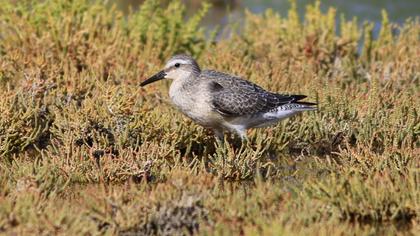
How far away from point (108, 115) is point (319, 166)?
2.35m

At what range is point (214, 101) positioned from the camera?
8883 mm

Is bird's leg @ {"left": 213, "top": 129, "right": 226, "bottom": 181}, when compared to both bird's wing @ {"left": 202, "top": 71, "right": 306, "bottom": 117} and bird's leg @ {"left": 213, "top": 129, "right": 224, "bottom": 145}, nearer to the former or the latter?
bird's leg @ {"left": 213, "top": 129, "right": 224, "bottom": 145}

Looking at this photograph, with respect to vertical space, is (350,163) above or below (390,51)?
below

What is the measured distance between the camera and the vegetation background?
6578mm

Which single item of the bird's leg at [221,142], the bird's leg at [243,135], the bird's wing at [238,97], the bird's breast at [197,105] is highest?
the bird's wing at [238,97]

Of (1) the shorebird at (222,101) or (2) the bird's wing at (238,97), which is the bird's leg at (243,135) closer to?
A: (1) the shorebird at (222,101)

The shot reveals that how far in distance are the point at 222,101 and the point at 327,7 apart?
949 cm

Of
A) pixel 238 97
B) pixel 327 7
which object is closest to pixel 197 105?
pixel 238 97

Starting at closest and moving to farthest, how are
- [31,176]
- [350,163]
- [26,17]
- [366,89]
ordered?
1. [31,176]
2. [350,163]
3. [366,89]
4. [26,17]

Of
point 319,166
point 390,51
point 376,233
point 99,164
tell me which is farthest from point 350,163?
point 390,51

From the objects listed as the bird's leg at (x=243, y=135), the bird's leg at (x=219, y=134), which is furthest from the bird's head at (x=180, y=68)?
the bird's leg at (x=243, y=135)

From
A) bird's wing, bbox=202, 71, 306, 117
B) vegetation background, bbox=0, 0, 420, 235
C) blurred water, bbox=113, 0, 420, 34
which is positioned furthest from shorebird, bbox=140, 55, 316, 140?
blurred water, bbox=113, 0, 420, 34

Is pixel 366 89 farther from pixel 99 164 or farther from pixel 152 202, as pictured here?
pixel 152 202

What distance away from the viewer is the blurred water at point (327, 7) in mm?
17016
